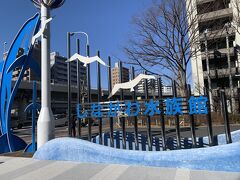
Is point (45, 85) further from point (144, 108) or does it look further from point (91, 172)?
point (91, 172)

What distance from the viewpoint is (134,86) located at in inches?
318

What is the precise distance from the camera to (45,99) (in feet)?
27.4

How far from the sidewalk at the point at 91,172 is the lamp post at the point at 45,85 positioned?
1278mm

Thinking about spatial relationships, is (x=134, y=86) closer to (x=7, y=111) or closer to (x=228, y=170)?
(x=228, y=170)

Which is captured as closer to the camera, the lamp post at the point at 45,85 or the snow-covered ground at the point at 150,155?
the snow-covered ground at the point at 150,155

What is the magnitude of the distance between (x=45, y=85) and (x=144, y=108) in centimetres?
361

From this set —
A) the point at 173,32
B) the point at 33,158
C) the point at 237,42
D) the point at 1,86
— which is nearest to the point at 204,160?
the point at 33,158

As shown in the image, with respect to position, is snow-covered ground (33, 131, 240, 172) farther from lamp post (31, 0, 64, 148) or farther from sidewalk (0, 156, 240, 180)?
lamp post (31, 0, 64, 148)

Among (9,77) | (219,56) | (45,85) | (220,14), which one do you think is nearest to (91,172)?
(45,85)

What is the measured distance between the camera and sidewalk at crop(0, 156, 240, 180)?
5117mm

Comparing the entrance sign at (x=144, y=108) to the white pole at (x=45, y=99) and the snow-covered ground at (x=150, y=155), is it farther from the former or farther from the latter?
the snow-covered ground at (x=150, y=155)

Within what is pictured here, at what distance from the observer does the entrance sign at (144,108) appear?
6852 mm

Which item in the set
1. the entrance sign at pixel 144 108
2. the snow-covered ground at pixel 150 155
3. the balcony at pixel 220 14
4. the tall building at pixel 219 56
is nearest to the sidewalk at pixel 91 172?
the snow-covered ground at pixel 150 155

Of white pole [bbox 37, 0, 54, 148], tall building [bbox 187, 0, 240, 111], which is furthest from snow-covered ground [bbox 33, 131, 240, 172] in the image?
tall building [bbox 187, 0, 240, 111]
